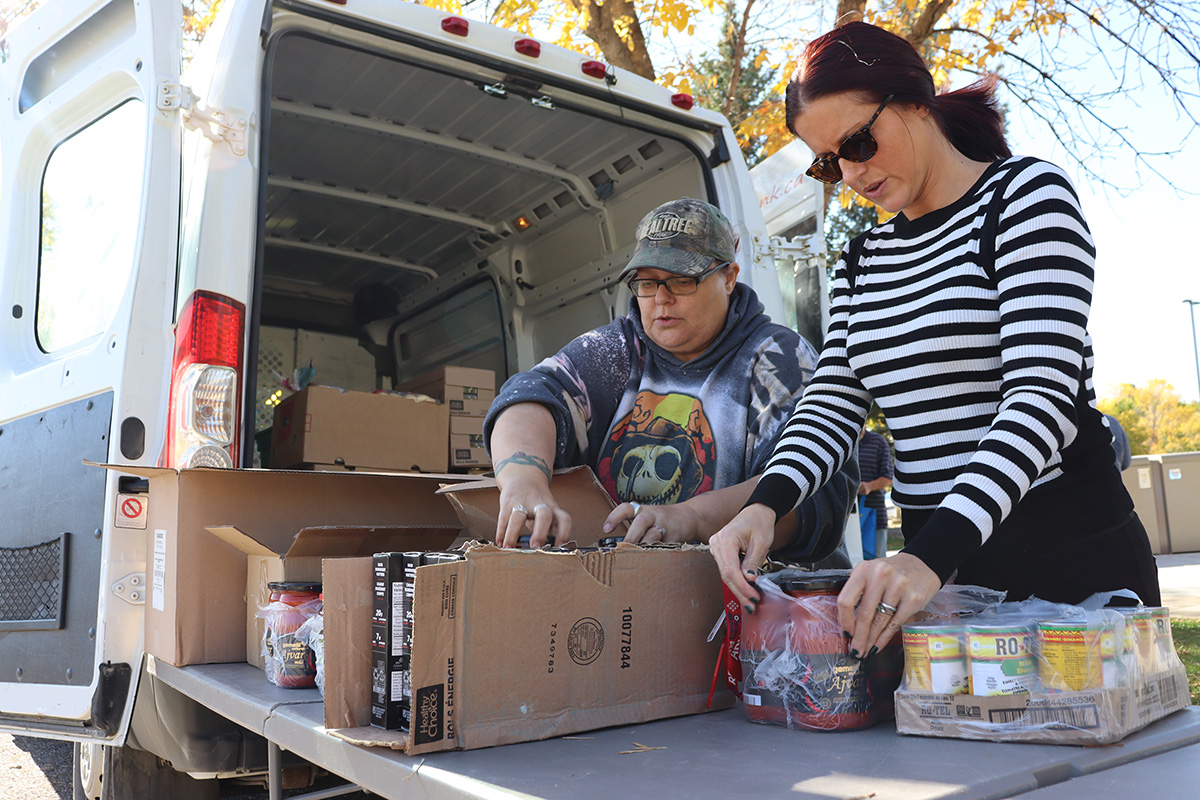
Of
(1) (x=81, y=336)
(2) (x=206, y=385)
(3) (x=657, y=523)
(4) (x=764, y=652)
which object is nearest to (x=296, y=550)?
(2) (x=206, y=385)

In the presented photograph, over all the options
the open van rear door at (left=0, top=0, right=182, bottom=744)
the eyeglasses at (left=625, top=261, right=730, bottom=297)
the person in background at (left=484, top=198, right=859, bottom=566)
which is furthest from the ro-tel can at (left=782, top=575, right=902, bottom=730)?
the open van rear door at (left=0, top=0, right=182, bottom=744)

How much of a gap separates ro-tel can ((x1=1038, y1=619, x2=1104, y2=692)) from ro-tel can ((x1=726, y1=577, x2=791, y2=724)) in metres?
0.34

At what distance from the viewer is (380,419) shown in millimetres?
3912

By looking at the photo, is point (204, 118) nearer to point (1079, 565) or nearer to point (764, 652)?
point (764, 652)

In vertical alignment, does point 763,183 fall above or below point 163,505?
above

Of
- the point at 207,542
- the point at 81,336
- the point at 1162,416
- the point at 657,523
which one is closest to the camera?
the point at 657,523

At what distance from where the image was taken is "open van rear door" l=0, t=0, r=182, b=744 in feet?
7.82

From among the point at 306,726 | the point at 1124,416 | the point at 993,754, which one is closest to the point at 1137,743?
the point at 993,754

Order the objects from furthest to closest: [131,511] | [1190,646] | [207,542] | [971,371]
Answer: [1190,646], [131,511], [207,542], [971,371]

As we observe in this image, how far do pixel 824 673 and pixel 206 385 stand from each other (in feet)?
5.53

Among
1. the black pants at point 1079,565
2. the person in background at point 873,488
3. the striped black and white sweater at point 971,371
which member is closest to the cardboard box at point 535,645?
the striped black and white sweater at point 971,371

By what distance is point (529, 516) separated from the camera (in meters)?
1.92

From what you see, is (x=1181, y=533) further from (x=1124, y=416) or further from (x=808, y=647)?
(x=1124, y=416)

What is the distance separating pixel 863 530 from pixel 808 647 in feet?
25.6
